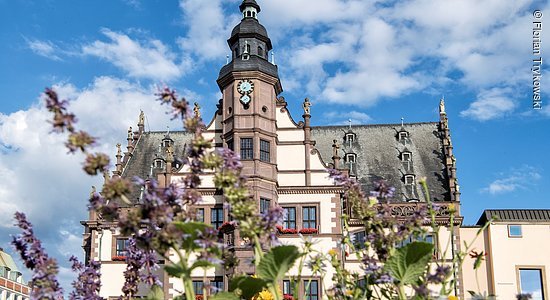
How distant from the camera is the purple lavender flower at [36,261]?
6395mm

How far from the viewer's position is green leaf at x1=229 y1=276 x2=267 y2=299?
23.0 feet

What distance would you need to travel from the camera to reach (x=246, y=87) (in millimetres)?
36188

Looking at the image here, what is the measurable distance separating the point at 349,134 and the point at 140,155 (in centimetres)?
1273

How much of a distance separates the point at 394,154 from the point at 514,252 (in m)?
8.75

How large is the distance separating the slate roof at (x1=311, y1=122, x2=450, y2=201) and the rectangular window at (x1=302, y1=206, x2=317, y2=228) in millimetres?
5479

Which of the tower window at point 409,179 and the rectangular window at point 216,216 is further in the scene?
the tower window at point 409,179

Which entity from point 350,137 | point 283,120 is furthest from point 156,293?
point 350,137

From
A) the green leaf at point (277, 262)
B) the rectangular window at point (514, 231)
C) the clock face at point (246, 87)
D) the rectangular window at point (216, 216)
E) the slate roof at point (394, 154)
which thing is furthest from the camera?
the slate roof at point (394, 154)

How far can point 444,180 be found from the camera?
39938 mm

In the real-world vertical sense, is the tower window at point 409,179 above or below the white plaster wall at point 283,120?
below

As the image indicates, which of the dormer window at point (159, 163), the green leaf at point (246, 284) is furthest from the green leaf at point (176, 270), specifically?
the dormer window at point (159, 163)

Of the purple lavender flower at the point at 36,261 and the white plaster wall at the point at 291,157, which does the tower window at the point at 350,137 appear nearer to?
the white plaster wall at the point at 291,157

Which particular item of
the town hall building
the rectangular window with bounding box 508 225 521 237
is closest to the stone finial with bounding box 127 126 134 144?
the town hall building

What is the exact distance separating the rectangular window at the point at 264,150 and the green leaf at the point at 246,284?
28.1 metres
